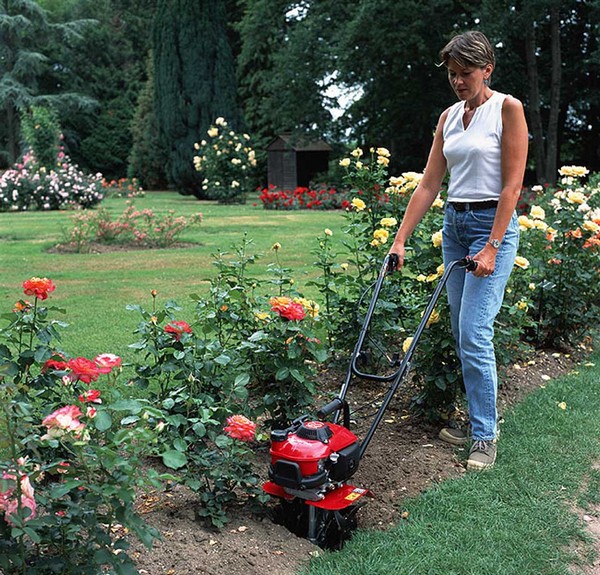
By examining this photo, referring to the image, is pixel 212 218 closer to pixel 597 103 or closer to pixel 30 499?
pixel 597 103

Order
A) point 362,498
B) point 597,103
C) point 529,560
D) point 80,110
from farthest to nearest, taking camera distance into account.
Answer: point 80,110 < point 597,103 < point 362,498 < point 529,560

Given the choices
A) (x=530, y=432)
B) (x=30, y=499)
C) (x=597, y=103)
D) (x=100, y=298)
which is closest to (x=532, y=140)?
(x=597, y=103)

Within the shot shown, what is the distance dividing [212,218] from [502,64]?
347 inches

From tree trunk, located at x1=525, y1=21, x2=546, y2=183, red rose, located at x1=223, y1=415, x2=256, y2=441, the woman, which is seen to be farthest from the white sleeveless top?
tree trunk, located at x1=525, y1=21, x2=546, y2=183

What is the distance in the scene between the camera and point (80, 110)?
39406 mm

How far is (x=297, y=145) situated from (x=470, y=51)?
22123 mm

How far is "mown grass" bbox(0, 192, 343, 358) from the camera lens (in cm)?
658

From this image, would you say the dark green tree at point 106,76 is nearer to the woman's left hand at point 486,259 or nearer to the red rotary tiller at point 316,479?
the woman's left hand at point 486,259

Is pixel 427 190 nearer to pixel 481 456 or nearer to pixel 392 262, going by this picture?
pixel 392 262

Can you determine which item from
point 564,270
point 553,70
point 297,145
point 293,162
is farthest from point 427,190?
point 293,162

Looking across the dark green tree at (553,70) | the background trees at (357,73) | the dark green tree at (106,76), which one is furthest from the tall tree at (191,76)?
the dark green tree at (106,76)

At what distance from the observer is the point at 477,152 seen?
346 centimetres

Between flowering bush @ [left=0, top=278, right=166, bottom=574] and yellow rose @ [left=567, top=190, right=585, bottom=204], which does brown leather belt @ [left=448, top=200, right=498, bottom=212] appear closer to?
flowering bush @ [left=0, top=278, right=166, bottom=574]

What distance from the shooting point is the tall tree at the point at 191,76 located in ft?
86.5
